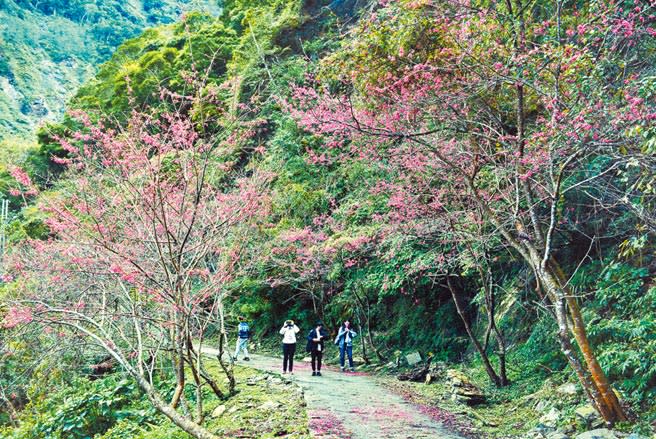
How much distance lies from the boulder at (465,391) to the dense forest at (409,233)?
0.26 m

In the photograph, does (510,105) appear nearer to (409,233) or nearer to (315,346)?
(409,233)

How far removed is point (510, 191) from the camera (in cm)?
804

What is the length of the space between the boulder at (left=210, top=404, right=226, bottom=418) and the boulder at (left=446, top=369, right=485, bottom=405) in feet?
14.5

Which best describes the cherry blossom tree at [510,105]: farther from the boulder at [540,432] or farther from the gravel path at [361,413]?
the gravel path at [361,413]

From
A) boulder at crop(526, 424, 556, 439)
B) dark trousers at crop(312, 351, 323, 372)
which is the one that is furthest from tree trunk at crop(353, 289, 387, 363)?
boulder at crop(526, 424, 556, 439)

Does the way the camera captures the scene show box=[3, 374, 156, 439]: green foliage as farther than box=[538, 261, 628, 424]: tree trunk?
Yes

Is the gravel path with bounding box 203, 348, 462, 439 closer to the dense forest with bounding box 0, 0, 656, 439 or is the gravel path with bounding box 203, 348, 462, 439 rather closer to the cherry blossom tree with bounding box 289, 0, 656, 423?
the dense forest with bounding box 0, 0, 656, 439

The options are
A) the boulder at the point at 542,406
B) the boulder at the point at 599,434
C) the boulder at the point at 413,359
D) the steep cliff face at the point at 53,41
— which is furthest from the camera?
the steep cliff face at the point at 53,41

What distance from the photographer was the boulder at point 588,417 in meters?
5.79

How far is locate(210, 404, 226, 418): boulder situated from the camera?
326 inches

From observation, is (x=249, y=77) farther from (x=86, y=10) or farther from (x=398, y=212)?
(x=86, y=10)

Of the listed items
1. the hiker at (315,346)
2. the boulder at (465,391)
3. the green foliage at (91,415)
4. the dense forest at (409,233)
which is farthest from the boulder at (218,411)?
the boulder at (465,391)

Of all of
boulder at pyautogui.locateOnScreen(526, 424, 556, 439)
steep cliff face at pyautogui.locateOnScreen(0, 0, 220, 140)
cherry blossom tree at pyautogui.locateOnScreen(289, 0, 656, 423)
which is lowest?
boulder at pyautogui.locateOnScreen(526, 424, 556, 439)

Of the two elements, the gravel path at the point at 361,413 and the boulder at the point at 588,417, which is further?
the gravel path at the point at 361,413
